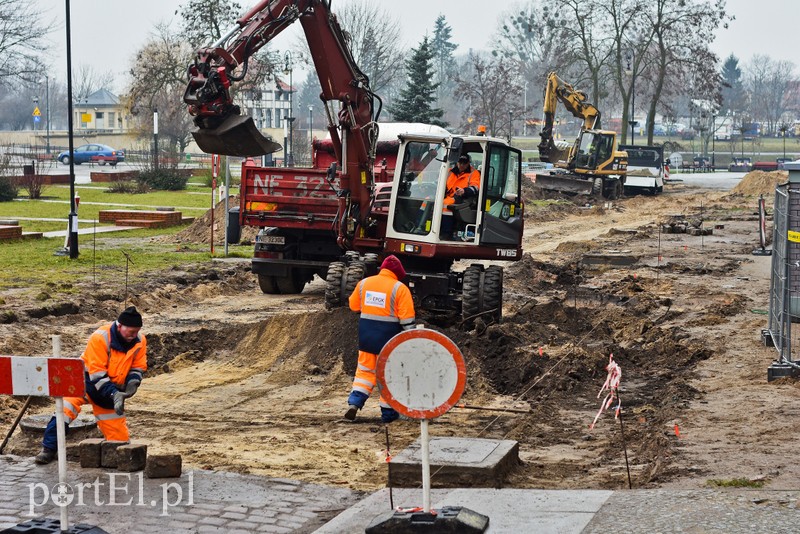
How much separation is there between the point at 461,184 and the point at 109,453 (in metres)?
7.90

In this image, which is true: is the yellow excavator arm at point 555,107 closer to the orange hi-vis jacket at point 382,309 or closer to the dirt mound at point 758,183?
the dirt mound at point 758,183

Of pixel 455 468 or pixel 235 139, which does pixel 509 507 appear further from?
pixel 235 139

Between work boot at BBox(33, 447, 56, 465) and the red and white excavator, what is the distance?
22.0 ft

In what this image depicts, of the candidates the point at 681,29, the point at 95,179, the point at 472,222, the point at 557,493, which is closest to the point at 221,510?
the point at 557,493

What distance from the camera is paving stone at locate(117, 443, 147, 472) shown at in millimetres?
8922

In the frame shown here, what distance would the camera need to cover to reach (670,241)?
1187 inches

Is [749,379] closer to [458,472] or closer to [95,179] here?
[458,472]

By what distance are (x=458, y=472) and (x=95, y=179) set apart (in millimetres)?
47406

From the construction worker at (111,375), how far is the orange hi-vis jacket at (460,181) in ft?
23.7

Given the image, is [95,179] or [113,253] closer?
[113,253]

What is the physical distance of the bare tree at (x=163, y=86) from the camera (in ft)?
176

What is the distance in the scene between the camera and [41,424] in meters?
10.2

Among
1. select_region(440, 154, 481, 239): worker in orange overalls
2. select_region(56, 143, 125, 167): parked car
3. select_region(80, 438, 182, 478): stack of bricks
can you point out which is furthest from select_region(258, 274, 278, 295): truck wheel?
select_region(56, 143, 125, 167): parked car

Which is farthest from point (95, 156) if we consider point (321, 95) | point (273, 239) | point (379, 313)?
point (379, 313)
